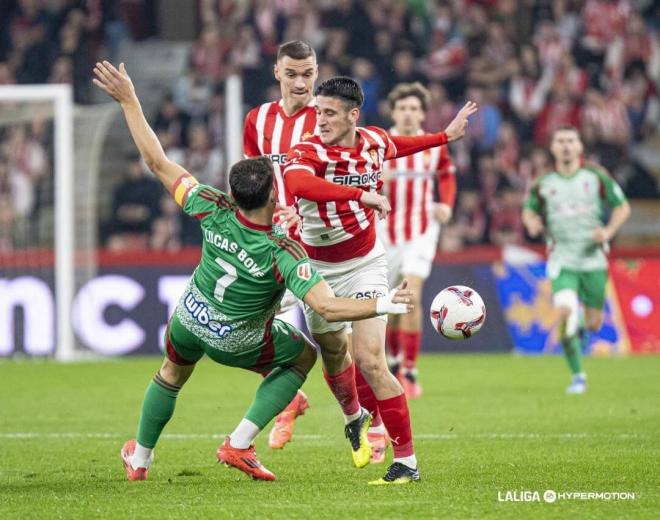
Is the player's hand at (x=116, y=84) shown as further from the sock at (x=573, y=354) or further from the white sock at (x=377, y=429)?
the sock at (x=573, y=354)

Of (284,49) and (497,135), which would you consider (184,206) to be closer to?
(284,49)

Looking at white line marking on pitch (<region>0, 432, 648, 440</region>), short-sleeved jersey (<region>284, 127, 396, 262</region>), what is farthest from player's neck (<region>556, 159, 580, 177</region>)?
short-sleeved jersey (<region>284, 127, 396, 262</region>)

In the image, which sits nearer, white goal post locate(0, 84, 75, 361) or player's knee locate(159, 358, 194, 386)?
player's knee locate(159, 358, 194, 386)

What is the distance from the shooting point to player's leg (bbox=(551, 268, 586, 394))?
11.9 m

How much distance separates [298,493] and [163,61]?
15952 mm

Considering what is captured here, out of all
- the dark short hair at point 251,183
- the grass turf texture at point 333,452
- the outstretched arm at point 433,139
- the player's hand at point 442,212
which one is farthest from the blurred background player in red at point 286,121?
the player's hand at point 442,212

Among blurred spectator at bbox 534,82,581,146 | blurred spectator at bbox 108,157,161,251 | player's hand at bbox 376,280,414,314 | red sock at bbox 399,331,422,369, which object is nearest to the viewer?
player's hand at bbox 376,280,414,314

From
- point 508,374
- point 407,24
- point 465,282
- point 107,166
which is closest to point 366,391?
point 508,374

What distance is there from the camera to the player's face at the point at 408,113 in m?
11.0

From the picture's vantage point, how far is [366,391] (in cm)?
782

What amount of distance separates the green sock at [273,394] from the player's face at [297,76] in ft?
6.35

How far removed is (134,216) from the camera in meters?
18.1

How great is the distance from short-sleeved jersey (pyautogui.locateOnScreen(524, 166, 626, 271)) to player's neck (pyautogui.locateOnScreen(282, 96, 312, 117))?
15.6 ft

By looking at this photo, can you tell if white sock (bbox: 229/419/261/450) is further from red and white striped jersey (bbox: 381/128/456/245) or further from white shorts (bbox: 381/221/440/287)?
red and white striped jersey (bbox: 381/128/456/245)
